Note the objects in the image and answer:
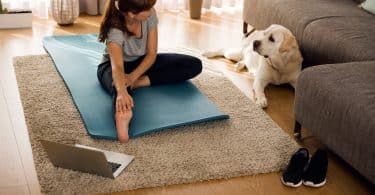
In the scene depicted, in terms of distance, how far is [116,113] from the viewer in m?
2.30

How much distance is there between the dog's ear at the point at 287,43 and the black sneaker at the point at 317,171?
0.82 meters

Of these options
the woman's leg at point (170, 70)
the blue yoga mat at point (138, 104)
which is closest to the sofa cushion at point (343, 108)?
the blue yoga mat at point (138, 104)

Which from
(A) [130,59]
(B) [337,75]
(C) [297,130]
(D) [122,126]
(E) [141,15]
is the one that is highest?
(E) [141,15]

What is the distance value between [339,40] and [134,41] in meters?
1.04

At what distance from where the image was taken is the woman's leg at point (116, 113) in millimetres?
2275

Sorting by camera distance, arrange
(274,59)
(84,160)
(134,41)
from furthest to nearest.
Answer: (274,59) < (134,41) < (84,160)

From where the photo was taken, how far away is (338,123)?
2.08 meters

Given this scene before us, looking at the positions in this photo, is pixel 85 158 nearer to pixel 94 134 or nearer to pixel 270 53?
pixel 94 134

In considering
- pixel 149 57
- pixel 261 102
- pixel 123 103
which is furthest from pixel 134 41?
pixel 261 102

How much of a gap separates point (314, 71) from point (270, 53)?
2.04 ft

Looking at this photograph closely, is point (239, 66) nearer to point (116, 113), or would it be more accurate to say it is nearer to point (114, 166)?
point (116, 113)

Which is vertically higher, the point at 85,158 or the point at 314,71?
the point at 314,71

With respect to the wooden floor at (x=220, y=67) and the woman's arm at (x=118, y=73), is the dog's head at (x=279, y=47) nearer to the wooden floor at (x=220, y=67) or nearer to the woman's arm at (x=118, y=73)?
the wooden floor at (x=220, y=67)

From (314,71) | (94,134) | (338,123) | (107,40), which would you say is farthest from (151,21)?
(338,123)
